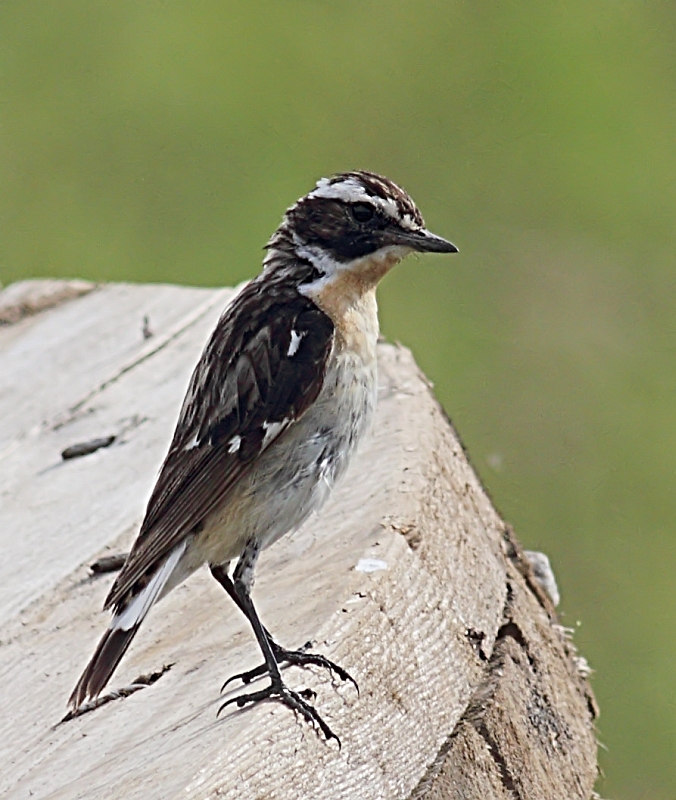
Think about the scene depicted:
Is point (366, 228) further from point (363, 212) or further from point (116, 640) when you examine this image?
point (116, 640)

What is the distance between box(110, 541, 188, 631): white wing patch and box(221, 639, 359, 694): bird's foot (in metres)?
0.28

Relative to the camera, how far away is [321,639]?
3459 millimetres

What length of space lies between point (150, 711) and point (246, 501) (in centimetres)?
65

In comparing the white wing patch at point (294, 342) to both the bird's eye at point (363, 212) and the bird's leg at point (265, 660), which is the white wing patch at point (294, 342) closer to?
the bird's eye at point (363, 212)

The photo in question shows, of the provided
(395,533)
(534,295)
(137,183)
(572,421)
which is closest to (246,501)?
(395,533)

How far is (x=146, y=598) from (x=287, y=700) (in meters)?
0.59

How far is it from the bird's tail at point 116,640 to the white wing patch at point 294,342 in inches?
26.6

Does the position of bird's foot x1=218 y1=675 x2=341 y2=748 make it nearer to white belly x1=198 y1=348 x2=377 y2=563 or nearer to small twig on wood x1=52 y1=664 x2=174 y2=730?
small twig on wood x1=52 y1=664 x2=174 y2=730

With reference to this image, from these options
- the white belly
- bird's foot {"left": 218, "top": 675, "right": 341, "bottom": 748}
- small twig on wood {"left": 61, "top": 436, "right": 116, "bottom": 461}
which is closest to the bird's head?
the white belly

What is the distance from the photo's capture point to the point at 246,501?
394 cm

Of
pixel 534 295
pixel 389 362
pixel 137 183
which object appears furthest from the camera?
pixel 137 183

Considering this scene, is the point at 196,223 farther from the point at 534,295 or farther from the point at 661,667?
the point at 661,667

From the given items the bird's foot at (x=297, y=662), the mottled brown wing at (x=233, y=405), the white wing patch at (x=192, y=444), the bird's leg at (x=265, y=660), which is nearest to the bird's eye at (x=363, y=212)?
the mottled brown wing at (x=233, y=405)

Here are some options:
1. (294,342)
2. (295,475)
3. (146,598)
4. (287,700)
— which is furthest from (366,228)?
(287,700)
